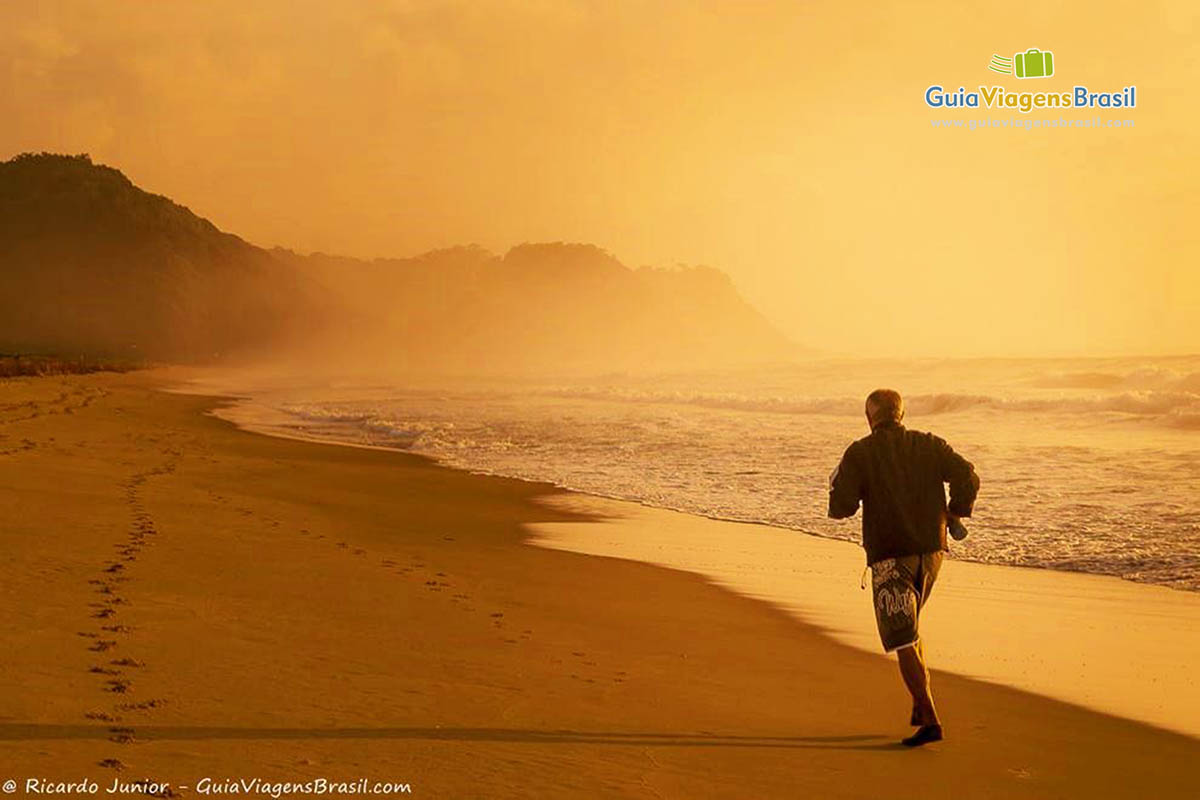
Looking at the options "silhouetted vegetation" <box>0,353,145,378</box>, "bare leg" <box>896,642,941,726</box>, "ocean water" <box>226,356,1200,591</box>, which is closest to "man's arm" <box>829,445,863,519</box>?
"bare leg" <box>896,642,941,726</box>

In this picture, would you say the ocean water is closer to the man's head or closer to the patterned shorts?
the patterned shorts

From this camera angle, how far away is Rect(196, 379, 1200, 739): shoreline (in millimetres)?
7824

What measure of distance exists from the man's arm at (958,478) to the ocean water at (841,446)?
652 centimetres

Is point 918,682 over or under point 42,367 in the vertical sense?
under

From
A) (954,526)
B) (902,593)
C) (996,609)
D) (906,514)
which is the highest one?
(906,514)

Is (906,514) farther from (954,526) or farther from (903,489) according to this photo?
(954,526)

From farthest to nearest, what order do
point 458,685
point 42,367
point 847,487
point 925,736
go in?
point 42,367 → point 458,685 → point 847,487 → point 925,736

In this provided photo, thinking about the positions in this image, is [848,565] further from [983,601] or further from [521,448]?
[521,448]

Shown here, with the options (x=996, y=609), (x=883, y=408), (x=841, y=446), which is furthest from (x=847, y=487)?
(x=841, y=446)

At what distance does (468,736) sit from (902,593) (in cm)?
245

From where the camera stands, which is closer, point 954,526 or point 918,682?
point 918,682

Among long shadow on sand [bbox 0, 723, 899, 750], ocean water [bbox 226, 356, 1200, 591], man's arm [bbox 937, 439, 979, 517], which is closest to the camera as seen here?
long shadow on sand [bbox 0, 723, 899, 750]

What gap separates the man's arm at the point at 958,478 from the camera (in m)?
6.28

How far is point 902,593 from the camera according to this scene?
632 cm
